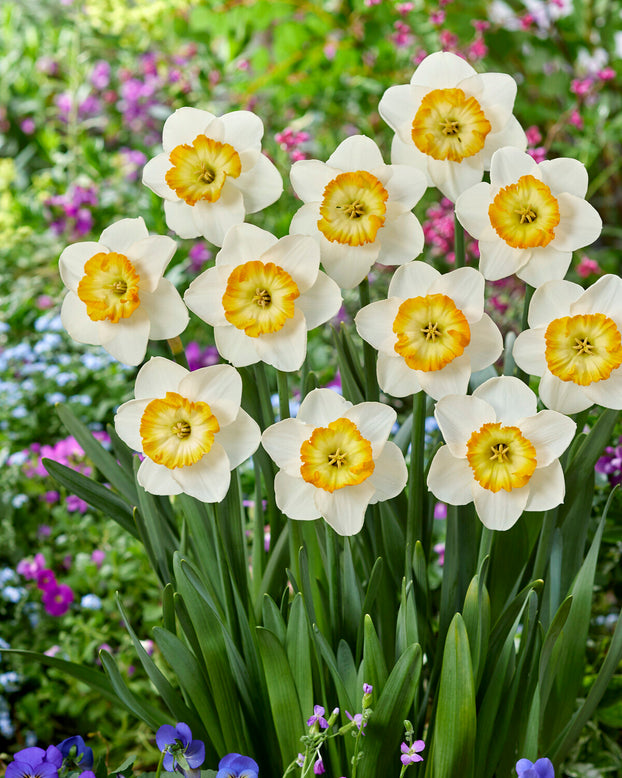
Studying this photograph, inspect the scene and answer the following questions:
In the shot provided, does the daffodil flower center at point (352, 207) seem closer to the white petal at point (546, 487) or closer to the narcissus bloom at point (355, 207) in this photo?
the narcissus bloom at point (355, 207)

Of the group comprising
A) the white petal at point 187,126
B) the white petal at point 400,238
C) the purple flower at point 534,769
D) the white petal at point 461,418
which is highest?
the white petal at point 187,126

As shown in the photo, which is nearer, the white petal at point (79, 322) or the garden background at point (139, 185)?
the white petal at point (79, 322)

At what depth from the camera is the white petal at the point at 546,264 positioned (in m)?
0.72

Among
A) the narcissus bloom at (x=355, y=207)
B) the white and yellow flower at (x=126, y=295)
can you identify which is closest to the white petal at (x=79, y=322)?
the white and yellow flower at (x=126, y=295)

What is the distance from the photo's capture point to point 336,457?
702 millimetres

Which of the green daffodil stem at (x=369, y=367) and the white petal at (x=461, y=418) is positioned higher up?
the green daffodil stem at (x=369, y=367)

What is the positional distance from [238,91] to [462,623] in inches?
79.2

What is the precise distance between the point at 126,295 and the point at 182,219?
0.09 m

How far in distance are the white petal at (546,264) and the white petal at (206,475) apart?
0.32 meters

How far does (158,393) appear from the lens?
73 centimetres

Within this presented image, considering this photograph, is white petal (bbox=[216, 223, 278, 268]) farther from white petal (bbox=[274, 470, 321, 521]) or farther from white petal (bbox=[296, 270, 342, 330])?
white petal (bbox=[274, 470, 321, 521])

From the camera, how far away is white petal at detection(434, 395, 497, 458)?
2.31ft

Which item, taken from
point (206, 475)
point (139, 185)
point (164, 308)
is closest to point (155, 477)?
point (206, 475)

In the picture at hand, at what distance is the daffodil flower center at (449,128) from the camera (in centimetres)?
73
